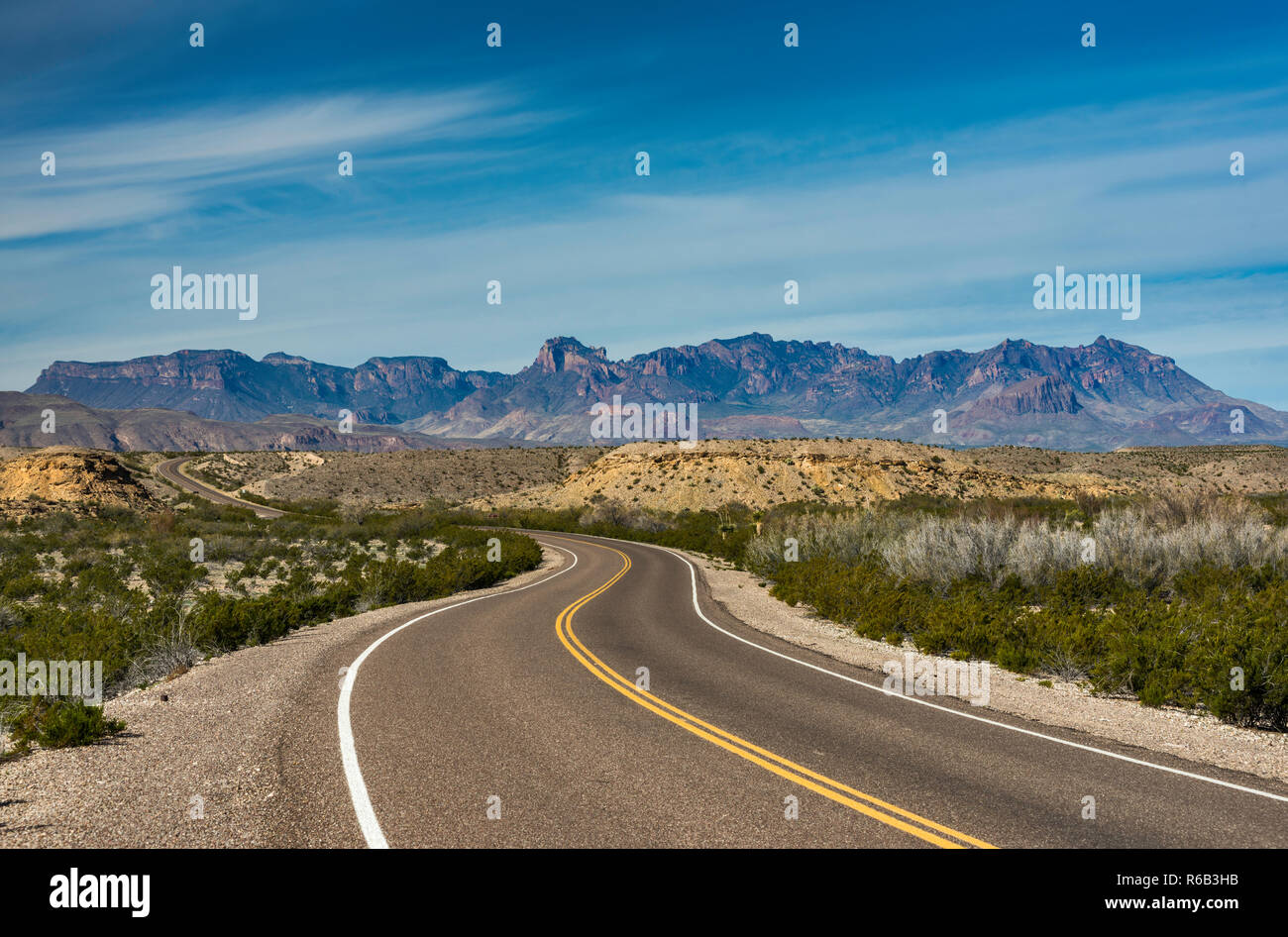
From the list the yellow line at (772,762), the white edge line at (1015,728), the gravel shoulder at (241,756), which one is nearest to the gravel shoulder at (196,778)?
the gravel shoulder at (241,756)

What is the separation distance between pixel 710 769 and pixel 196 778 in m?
4.96

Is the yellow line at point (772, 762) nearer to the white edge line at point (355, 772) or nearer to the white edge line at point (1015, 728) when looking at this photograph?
the white edge line at point (1015, 728)

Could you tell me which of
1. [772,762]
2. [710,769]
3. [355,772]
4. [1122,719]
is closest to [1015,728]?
[1122,719]

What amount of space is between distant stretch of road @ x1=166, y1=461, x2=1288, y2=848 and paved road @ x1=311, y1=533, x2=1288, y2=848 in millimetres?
28

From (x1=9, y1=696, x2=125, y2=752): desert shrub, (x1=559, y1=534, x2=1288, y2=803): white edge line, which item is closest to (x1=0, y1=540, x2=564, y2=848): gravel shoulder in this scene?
(x1=9, y1=696, x2=125, y2=752): desert shrub

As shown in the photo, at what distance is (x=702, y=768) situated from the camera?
7.29 metres

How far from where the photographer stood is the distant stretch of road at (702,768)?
583 cm

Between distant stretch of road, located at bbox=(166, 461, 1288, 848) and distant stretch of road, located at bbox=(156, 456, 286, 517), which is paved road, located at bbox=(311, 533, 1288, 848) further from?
distant stretch of road, located at bbox=(156, 456, 286, 517)

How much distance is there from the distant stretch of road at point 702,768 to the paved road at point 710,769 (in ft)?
0.09

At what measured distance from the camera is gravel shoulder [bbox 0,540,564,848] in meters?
5.65

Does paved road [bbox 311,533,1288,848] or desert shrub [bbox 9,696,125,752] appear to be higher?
desert shrub [bbox 9,696,125,752]
